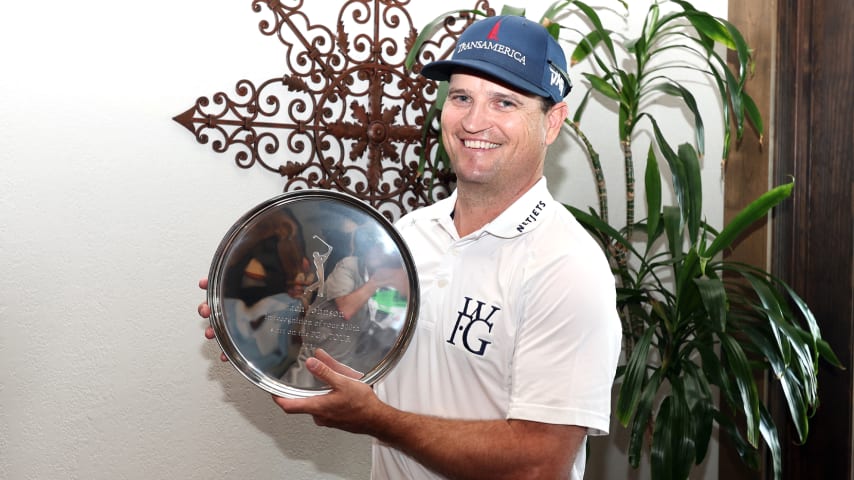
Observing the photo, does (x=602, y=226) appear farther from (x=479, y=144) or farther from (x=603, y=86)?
(x=479, y=144)

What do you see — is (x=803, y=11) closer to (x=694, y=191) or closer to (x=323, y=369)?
(x=694, y=191)

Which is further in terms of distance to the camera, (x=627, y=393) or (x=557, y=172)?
(x=557, y=172)

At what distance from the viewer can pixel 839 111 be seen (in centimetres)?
201

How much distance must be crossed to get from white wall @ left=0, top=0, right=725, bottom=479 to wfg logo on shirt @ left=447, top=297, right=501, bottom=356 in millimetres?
952

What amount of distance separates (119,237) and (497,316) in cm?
112

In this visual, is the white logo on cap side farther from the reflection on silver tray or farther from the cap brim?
the reflection on silver tray

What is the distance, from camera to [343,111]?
6.82ft

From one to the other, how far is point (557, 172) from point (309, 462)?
107 cm

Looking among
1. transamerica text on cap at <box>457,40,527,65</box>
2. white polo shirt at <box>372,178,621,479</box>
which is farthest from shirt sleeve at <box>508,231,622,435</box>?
transamerica text on cap at <box>457,40,527,65</box>

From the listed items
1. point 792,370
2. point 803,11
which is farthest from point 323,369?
point 803,11

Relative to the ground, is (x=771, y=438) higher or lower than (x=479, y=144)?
lower

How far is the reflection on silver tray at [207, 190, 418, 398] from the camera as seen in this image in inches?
46.3

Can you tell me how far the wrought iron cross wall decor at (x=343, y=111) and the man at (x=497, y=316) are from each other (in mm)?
696

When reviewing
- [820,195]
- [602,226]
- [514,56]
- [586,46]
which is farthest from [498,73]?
[820,195]
